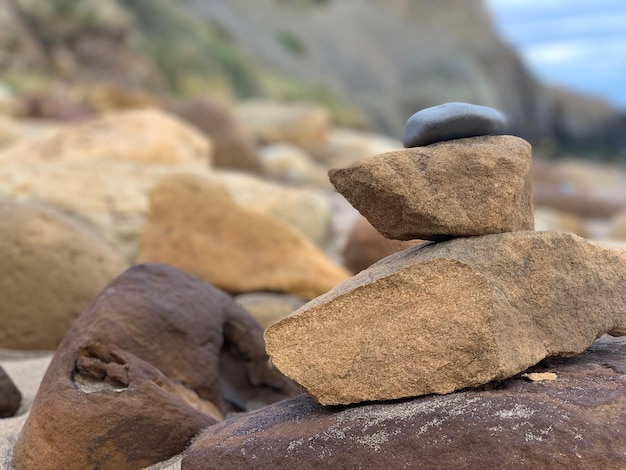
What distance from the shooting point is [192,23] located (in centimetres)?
2897

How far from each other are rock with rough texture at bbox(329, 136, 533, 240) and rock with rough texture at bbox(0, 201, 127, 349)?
8.48 feet

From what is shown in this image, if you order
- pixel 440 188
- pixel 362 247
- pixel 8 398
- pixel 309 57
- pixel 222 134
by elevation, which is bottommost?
pixel 309 57

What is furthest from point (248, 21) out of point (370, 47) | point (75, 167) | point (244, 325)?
point (244, 325)

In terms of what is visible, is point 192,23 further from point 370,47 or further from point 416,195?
point 416,195

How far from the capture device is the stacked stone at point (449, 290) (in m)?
2.57

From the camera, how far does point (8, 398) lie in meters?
3.60

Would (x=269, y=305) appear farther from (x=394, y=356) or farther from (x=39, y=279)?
(x=394, y=356)

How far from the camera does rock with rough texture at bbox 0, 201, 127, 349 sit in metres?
4.70

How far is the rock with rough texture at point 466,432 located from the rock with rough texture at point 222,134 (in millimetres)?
8515

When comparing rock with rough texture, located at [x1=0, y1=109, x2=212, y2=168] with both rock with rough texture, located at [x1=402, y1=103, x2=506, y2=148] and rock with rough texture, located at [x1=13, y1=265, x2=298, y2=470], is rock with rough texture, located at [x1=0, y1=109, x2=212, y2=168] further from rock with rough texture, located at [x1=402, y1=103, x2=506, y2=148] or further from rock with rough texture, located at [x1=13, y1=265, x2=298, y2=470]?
rock with rough texture, located at [x1=402, y1=103, x2=506, y2=148]

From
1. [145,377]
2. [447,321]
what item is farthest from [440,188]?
[145,377]

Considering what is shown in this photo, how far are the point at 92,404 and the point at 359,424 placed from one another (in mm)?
1089

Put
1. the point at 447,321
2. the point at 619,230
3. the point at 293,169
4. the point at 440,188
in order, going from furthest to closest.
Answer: the point at 293,169 → the point at 619,230 → the point at 440,188 → the point at 447,321

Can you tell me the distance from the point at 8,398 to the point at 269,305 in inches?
81.3
